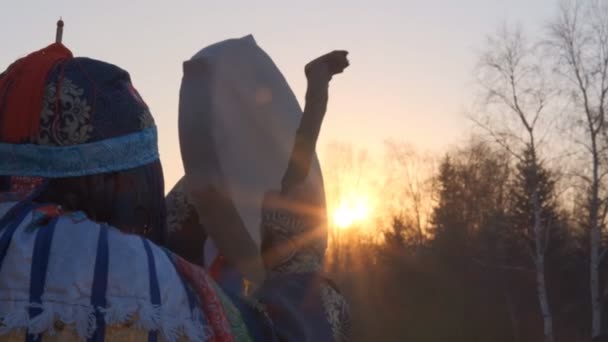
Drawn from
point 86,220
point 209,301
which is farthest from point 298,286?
point 86,220

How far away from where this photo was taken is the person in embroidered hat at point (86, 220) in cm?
124

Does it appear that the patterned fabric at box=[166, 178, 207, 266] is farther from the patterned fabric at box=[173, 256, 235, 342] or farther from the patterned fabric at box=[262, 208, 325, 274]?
the patterned fabric at box=[173, 256, 235, 342]

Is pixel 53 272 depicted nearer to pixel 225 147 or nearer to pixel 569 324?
pixel 225 147

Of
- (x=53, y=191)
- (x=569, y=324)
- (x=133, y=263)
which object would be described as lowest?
(x=569, y=324)

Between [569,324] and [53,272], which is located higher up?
[53,272]

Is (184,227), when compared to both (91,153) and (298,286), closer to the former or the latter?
(298,286)

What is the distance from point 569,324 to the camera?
24734 mm

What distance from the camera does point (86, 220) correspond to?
1308mm

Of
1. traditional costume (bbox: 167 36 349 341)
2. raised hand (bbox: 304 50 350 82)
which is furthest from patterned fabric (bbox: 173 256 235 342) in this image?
raised hand (bbox: 304 50 350 82)

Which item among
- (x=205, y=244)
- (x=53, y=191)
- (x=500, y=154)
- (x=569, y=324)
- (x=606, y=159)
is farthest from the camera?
(x=569, y=324)

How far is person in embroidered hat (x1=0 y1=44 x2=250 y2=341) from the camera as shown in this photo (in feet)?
4.07

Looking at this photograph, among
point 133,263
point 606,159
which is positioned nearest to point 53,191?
point 133,263

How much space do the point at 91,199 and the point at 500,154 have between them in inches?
887

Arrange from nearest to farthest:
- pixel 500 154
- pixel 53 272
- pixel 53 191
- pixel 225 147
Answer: pixel 53 272
pixel 53 191
pixel 225 147
pixel 500 154
